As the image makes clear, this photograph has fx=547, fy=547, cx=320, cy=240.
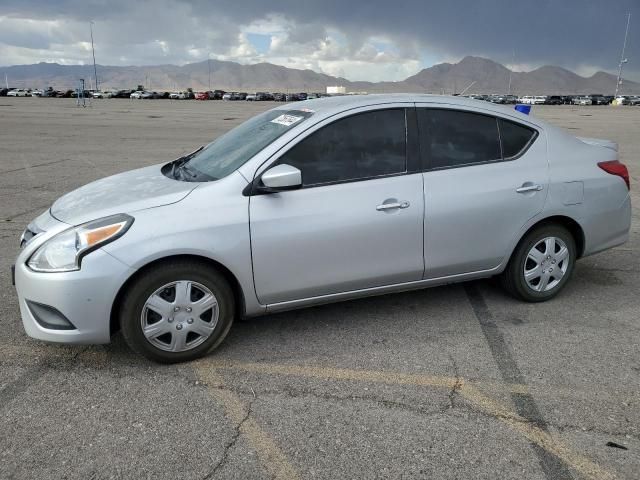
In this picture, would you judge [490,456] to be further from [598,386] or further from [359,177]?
[359,177]

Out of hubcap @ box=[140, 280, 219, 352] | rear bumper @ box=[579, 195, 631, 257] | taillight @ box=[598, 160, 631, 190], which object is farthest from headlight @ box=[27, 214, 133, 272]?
taillight @ box=[598, 160, 631, 190]

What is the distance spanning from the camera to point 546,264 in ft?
14.6

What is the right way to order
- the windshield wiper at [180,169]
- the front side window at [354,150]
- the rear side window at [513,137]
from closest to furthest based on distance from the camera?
the front side window at [354,150]
the windshield wiper at [180,169]
the rear side window at [513,137]

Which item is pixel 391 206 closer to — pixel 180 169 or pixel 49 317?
pixel 180 169

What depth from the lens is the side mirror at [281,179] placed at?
3445 mm

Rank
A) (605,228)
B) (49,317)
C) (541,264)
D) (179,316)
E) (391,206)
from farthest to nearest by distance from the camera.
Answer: (605,228) → (541,264) → (391,206) → (179,316) → (49,317)

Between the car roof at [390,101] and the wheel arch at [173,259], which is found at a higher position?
the car roof at [390,101]

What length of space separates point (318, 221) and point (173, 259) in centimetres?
96

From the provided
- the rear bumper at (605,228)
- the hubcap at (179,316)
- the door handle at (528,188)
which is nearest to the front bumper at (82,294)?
the hubcap at (179,316)

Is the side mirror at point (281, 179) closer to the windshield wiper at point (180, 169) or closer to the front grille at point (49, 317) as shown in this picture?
the windshield wiper at point (180, 169)

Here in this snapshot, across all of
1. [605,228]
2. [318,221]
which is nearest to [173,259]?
[318,221]

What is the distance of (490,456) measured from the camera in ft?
8.79

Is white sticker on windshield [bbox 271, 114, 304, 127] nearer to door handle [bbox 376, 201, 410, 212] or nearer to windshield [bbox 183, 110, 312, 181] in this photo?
windshield [bbox 183, 110, 312, 181]

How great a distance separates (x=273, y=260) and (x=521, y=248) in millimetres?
2058
